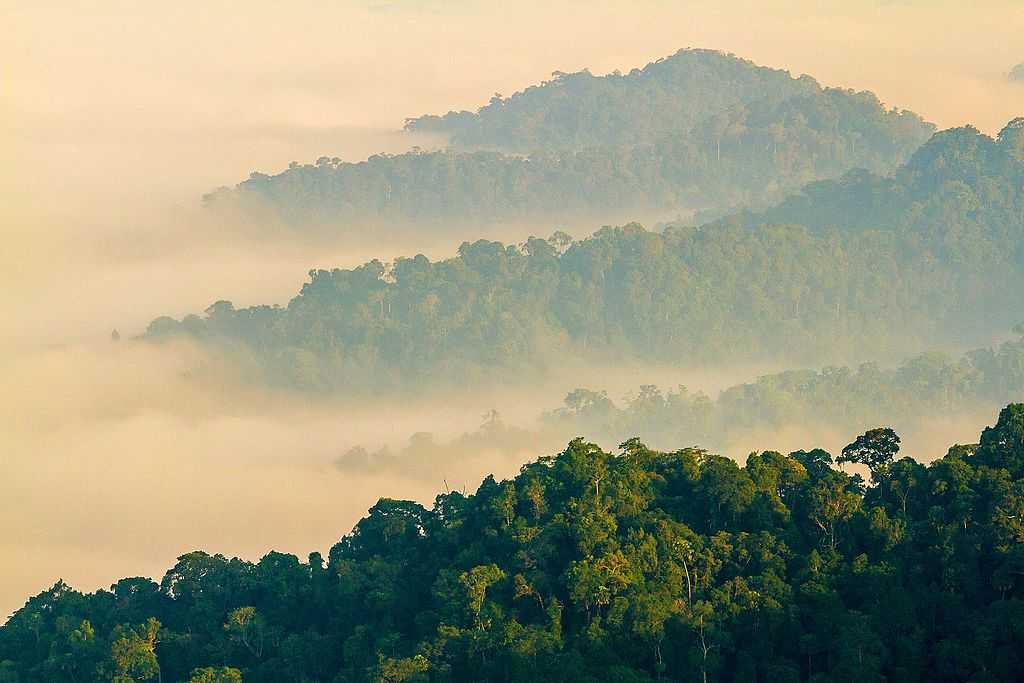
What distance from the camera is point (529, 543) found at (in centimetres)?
6262

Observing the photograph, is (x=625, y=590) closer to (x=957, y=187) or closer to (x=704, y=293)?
(x=704, y=293)

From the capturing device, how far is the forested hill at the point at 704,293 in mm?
149250

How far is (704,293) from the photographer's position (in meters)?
156

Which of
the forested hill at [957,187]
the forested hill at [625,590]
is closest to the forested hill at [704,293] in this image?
the forested hill at [957,187]

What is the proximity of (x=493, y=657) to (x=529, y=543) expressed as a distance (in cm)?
429

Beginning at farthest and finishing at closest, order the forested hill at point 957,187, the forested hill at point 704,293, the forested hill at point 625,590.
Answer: the forested hill at point 957,187
the forested hill at point 704,293
the forested hill at point 625,590

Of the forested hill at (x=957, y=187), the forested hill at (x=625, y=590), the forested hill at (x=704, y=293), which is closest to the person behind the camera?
the forested hill at (x=625, y=590)

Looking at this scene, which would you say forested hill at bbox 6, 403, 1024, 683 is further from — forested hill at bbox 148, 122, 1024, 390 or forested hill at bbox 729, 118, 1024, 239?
forested hill at bbox 729, 118, 1024, 239

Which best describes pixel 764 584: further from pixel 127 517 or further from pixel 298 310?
pixel 298 310

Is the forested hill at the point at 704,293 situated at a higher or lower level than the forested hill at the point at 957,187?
lower

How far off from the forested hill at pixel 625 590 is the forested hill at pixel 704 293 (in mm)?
80318

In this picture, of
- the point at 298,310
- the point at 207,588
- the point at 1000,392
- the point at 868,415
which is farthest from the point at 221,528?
the point at 207,588

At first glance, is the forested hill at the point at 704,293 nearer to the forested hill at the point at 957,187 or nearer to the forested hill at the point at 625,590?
the forested hill at the point at 957,187

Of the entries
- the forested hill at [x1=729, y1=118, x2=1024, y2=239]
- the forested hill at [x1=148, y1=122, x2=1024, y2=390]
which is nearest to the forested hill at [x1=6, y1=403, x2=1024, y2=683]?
the forested hill at [x1=148, y1=122, x2=1024, y2=390]
